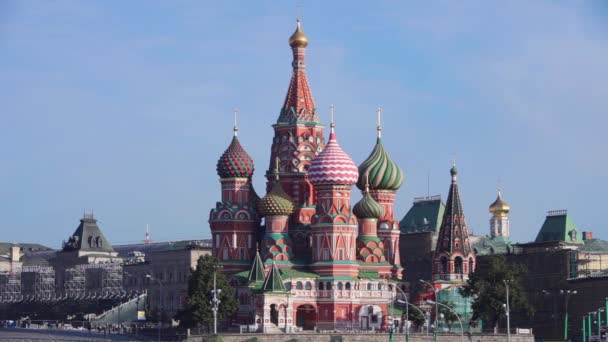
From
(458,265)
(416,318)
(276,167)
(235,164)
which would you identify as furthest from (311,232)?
(458,265)

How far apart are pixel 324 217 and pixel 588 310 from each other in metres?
33.3

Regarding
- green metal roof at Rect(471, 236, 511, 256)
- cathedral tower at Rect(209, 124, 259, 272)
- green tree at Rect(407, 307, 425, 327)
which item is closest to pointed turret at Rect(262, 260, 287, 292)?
cathedral tower at Rect(209, 124, 259, 272)

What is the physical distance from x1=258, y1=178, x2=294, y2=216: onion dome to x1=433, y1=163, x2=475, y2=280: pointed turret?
16510 millimetres

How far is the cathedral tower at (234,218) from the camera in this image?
154250 mm

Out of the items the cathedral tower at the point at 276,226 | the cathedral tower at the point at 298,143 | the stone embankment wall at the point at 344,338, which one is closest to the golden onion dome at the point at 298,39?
the cathedral tower at the point at 298,143

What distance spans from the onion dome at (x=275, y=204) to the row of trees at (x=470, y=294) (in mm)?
9055

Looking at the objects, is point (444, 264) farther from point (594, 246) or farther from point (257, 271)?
point (594, 246)

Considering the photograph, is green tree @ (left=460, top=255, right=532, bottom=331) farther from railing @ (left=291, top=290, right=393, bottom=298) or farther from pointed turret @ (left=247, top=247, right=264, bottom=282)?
pointed turret @ (left=247, top=247, right=264, bottom=282)

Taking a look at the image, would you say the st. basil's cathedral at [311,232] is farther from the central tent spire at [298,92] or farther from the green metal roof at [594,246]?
the green metal roof at [594,246]

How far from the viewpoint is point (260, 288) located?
479 feet

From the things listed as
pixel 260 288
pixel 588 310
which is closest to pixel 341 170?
pixel 260 288

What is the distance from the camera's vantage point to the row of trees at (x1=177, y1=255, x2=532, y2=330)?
140875 millimetres

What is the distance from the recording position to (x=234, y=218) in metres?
154

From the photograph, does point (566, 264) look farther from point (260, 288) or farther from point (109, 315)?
point (109, 315)
